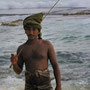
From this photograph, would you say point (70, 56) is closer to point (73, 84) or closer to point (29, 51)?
point (73, 84)

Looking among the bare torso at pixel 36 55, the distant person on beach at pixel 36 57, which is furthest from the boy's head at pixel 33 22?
the bare torso at pixel 36 55

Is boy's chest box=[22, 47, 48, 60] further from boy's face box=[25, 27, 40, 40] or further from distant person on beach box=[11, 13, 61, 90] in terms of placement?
boy's face box=[25, 27, 40, 40]

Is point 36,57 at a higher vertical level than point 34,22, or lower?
lower

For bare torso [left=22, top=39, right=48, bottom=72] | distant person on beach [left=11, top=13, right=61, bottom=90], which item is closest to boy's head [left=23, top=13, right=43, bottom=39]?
distant person on beach [left=11, top=13, right=61, bottom=90]

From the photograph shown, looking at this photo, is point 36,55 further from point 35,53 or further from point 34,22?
point 34,22

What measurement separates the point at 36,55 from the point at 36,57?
2cm

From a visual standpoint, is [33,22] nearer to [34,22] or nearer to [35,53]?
[34,22]

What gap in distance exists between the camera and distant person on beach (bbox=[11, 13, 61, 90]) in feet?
8.87

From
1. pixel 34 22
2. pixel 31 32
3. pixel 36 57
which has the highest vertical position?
pixel 34 22

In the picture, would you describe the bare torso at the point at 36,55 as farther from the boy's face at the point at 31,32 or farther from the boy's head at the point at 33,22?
the boy's head at the point at 33,22

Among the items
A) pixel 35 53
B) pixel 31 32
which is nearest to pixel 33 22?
pixel 31 32

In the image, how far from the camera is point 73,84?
652 cm

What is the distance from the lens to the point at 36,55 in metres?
2.72

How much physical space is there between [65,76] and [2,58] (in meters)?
3.83
